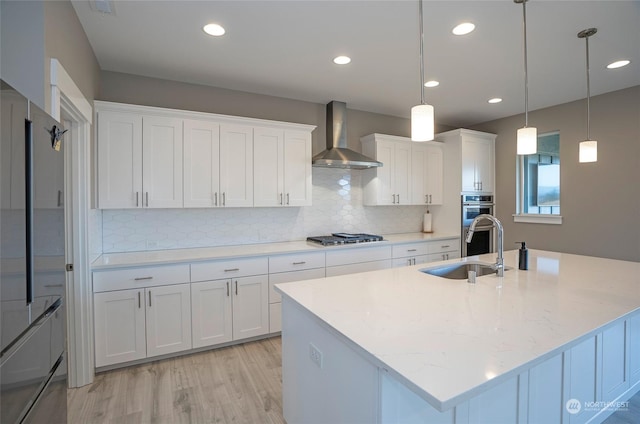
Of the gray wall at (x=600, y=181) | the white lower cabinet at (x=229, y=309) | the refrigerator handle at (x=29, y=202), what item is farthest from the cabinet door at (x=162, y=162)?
the gray wall at (x=600, y=181)

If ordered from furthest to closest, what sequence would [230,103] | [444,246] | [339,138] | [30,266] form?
[444,246]
[339,138]
[230,103]
[30,266]

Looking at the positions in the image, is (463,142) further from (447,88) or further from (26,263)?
(26,263)

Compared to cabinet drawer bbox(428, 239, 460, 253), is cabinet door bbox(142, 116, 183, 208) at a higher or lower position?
higher

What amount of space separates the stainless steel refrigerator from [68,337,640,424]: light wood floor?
0.92m

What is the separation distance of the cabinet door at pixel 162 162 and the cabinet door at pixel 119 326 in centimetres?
83

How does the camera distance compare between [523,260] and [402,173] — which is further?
[402,173]

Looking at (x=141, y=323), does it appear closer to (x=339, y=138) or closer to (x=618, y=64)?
(x=339, y=138)

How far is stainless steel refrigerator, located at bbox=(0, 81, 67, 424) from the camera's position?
0.92 m

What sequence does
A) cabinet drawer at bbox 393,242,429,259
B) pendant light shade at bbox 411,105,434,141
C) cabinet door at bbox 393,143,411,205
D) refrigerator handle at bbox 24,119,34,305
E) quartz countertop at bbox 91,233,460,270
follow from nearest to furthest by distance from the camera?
refrigerator handle at bbox 24,119,34,305, pendant light shade at bbox 411,105,434,141, quartz countertop at bbox 91,233,460,270, cabinet drawer at bbox 393,242,429,259, cabinet door at bbox 393,143,411,205

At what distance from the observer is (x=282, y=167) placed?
3572 mm

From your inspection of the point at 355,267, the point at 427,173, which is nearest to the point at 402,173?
the point at 427,173

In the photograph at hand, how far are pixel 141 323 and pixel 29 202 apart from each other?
1.99m

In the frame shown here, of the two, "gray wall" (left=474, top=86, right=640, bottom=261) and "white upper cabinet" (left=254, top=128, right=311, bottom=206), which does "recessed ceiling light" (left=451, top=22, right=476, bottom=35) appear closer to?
"white upper cabinet" (left=254, top=128, right=311, bottom=206)

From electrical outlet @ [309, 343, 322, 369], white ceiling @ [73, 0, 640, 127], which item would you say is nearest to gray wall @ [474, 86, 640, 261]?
white ceiling @ [73, 0, 640, 127]
